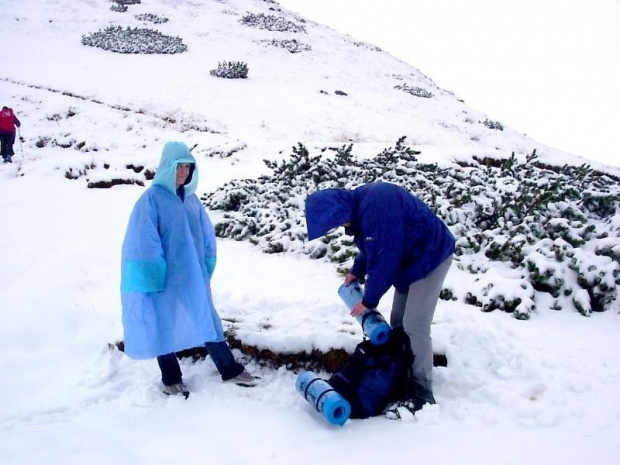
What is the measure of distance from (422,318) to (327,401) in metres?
0.93

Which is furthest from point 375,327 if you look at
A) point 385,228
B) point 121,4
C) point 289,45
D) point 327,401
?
point 121,4

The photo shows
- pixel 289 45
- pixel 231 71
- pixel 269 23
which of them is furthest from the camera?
pixel 269 23

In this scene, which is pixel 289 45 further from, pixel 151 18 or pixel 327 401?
pixel 327 401

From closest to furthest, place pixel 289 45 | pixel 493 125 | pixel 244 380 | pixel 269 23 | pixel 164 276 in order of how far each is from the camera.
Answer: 1. pixel 164 276
2. pixel 244 380
3. pixel 493 125
4. pixel 289 45
5. pixel 269 23

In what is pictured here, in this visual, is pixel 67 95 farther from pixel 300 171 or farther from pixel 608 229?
pixel 608 229

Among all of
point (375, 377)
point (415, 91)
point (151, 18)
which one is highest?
point (375, 377)

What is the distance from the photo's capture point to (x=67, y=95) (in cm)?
1692

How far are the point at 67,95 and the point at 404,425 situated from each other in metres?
18.6

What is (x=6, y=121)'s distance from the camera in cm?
1162

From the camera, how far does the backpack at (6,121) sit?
11543 mm

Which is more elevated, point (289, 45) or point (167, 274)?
point (167, 274)

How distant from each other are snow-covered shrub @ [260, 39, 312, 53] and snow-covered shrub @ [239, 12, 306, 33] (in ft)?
10.5

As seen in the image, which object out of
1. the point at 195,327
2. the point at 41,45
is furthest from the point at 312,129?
the point at 41,45

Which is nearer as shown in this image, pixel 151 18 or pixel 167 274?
pixel 167 274
